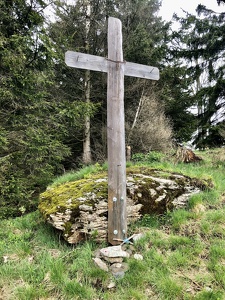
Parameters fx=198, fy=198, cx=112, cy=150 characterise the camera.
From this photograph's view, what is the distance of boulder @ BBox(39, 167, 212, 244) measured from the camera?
108 inches

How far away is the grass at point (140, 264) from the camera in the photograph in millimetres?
2002

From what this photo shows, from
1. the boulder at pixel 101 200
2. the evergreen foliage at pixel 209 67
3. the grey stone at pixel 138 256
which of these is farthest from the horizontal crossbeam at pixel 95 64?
the evergreen foliage at pixel 209 67

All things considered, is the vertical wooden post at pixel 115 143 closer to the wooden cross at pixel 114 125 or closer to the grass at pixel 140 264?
the wooden cross at pixel 114 125

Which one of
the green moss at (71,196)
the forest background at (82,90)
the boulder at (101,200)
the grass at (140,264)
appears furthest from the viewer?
the forest background at (82,90)

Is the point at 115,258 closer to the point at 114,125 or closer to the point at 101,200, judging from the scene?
the point at 101,200

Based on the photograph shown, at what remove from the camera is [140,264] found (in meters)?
2.30

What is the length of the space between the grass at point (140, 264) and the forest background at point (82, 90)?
6.27 feet

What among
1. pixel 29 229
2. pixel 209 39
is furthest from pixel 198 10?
pixel 29 229

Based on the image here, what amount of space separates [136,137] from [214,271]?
659 cm

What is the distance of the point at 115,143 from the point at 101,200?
0.89m

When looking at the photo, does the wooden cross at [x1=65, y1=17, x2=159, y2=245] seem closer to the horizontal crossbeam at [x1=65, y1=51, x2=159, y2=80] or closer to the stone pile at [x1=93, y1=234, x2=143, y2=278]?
the horizontal crossbeam at [x1=65, y1=51, x2=159, y2=80]

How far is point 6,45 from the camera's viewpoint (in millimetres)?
5172

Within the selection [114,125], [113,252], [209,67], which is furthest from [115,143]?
[209,67]

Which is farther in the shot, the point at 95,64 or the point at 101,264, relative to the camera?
the point at 95,64
